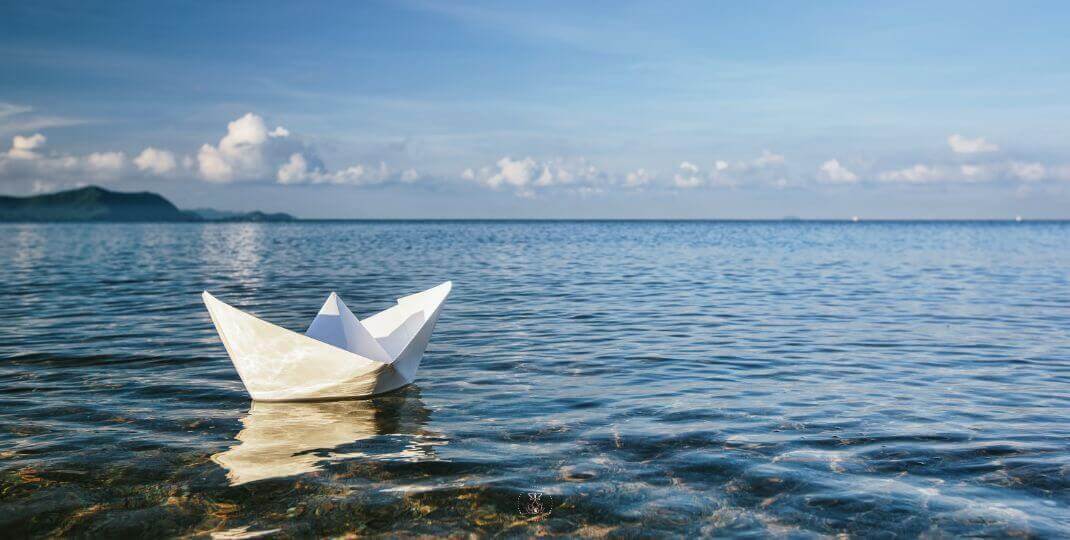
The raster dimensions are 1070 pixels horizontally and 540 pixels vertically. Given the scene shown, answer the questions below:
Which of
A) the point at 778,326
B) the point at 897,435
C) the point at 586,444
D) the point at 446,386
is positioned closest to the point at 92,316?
the point at 446,386

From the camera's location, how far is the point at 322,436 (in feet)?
28.2

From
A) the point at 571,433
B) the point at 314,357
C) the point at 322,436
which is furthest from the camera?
the point at 314,357

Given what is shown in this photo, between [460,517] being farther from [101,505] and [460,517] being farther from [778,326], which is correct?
[778,326]

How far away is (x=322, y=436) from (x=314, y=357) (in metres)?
1.31

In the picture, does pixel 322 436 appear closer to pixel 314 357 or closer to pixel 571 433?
pixel 314 357

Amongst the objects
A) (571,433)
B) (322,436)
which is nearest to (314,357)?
(322,436)

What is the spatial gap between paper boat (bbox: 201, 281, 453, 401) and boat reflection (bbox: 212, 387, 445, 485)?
9.7 inches

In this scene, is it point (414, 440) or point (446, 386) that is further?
point (446, 386)

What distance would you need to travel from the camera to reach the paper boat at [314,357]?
9398 mm

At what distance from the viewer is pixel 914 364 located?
13.6m

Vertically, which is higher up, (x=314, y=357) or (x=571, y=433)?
(x=314, y=357)

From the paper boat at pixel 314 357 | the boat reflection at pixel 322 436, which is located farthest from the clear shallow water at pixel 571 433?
the paper boat at pixel 314 357

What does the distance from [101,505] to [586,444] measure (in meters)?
4.90

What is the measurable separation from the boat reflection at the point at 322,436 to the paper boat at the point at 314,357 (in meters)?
0.25
